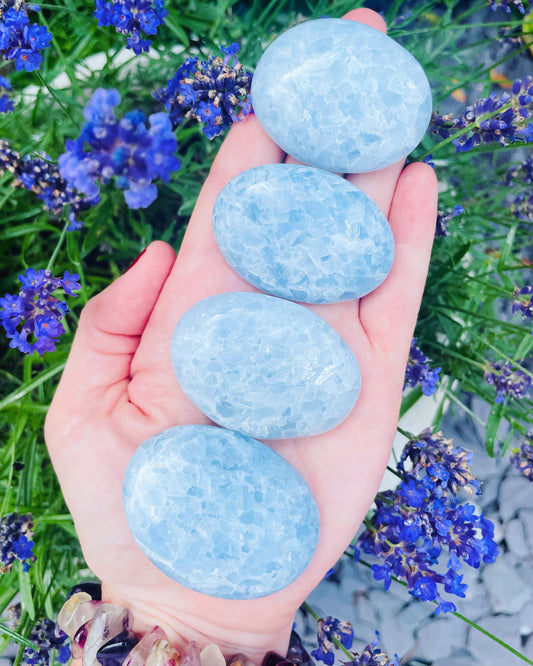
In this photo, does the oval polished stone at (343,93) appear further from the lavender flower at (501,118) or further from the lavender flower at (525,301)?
the lavender flower at (525,301)

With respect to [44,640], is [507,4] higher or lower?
higher

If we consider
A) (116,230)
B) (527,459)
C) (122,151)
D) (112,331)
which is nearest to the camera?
(122,151)

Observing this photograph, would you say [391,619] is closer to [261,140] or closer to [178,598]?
[178,598]

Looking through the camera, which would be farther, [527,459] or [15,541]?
[527,459]

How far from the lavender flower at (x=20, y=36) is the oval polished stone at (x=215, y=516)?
57 centimetres

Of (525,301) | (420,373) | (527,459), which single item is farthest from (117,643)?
(525,301)

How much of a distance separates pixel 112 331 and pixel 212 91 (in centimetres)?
40

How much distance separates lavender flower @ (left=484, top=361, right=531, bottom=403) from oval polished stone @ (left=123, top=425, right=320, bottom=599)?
0.40 metres

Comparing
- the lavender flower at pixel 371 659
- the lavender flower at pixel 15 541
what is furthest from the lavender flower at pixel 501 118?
the lavender flower at pixel 15 541

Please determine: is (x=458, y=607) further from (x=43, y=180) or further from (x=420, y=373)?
(x=43, y=180)

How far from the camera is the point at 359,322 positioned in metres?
0.94

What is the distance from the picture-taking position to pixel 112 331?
85 cm

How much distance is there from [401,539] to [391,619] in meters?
0.76

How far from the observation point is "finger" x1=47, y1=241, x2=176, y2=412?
32.2 inches
